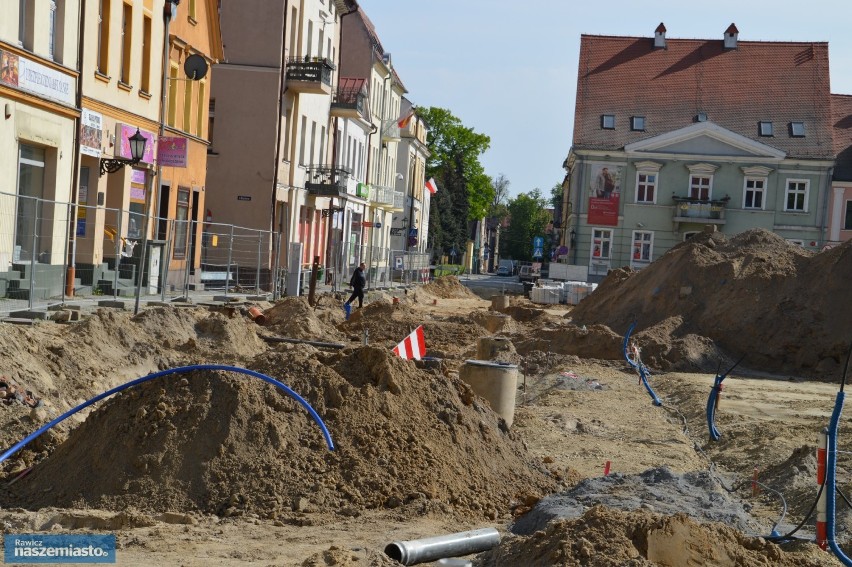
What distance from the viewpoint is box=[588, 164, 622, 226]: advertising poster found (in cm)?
6188

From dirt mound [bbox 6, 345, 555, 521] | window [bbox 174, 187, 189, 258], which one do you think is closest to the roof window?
window [bbox 174, 187, 189, 258]

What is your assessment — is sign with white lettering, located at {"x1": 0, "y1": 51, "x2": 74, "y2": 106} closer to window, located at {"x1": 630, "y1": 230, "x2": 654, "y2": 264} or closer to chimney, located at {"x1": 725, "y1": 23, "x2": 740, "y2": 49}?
window, located at {"x1": 630, "y1": 230, "x2": 654, "y2": 264}

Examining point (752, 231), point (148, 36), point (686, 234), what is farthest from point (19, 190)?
point (686, 234)

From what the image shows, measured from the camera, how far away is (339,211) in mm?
48312

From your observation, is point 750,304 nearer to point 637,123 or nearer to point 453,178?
point 637,123

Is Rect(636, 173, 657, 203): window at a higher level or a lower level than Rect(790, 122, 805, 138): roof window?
lower

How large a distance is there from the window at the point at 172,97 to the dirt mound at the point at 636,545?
23438 mm

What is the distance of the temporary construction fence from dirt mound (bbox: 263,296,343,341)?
5.36 feet

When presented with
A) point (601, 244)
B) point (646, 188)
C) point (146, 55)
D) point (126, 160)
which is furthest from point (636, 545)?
point (646, 188)

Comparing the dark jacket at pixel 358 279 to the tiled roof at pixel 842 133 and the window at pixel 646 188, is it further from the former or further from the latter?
the tiled roof at pixel 842 133

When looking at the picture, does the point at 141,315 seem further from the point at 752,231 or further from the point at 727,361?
the point at 752,231

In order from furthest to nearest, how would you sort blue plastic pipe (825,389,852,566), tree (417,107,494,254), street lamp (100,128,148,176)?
1. tree (417,107,494,254)
2. street lamp (100,128,148,176)
3. blue plastic pipe (825,389,852,566)

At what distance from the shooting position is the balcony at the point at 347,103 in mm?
46250

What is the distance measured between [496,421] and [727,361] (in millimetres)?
16587
